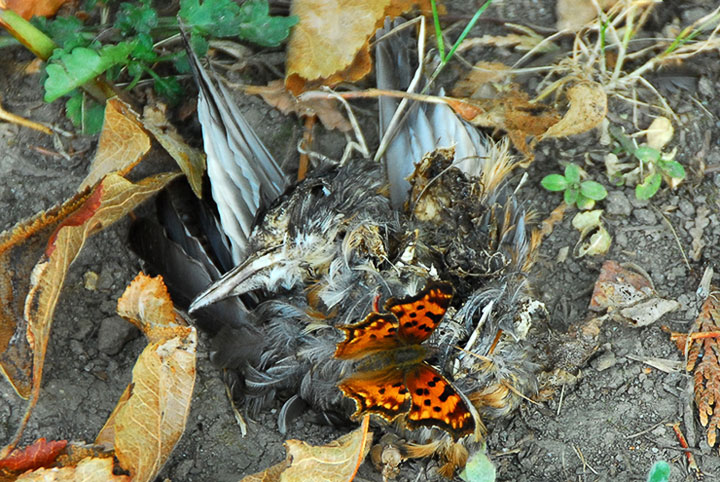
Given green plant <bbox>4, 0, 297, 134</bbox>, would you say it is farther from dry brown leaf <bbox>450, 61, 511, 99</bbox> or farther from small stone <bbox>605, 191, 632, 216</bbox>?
small stone <bbox>605, 191, 632, 216</bbox>

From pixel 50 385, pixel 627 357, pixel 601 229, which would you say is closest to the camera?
pixel 50 385

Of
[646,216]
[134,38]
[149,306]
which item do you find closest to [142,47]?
[134,38]

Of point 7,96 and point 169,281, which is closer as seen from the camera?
point 169,281

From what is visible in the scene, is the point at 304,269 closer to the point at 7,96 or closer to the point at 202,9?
the point at 202,9

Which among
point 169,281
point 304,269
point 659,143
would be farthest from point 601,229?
point 169,281

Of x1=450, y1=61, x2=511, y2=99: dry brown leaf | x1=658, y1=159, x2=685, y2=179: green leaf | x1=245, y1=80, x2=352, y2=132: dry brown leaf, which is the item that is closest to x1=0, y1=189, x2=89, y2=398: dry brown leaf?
x1=245, y1=80, x2=352, y2=132: dry brown leaf

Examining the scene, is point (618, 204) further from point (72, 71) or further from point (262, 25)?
point (72, 71)
